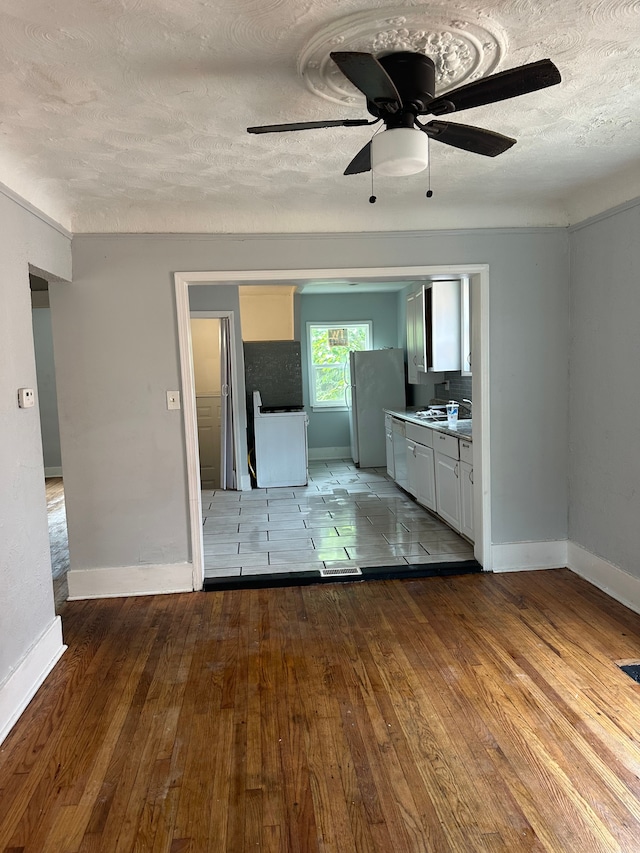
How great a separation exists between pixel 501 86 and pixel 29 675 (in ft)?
9.51

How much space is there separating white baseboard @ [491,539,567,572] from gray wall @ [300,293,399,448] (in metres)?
4.62

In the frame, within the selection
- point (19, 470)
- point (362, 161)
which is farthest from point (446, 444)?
point (19, 470)

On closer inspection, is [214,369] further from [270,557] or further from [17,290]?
[17,290]

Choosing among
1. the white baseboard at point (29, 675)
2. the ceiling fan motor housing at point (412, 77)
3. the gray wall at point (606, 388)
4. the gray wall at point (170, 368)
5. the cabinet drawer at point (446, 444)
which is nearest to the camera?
the ceiling fan motor housing at point (412, 77)

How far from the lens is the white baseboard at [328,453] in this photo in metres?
8.27

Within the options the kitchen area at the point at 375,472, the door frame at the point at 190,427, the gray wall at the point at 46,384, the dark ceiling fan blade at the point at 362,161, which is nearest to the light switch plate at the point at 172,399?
the door frame at the point at 190,427

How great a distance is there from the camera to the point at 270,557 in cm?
415

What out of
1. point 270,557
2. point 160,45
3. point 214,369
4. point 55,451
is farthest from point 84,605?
point 55,451

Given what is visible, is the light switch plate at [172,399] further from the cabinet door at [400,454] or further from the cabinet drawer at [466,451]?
the cabinet door at [400,454]

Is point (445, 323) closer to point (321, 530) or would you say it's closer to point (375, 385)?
point (375, 385)

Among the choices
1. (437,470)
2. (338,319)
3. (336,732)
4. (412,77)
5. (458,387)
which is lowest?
(336,732)

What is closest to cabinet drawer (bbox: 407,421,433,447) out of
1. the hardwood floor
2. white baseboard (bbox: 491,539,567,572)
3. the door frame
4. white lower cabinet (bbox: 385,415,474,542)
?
white lower cabinet (bbox: 385,415,474,542)

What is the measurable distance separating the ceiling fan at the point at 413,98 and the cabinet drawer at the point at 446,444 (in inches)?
108

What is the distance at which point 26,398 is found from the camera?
2633 mm
